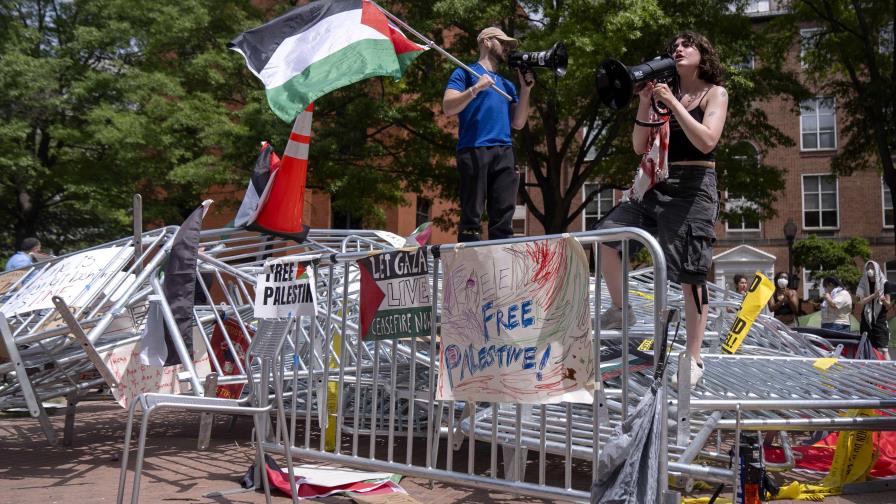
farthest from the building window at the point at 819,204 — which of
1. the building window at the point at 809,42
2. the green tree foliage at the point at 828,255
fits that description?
the building window at the point at 809,42

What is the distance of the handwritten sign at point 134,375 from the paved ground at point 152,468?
55cm

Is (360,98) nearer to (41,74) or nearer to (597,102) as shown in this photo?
(597,102)

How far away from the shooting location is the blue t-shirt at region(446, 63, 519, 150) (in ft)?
20.4

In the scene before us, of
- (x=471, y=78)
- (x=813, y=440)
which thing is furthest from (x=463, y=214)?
(x=813, y=440)

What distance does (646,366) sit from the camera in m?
5.17

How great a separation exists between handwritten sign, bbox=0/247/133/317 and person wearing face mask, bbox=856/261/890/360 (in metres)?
9.18

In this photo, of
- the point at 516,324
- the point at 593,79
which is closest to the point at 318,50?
the point at 516,324

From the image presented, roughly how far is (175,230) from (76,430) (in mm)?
2849

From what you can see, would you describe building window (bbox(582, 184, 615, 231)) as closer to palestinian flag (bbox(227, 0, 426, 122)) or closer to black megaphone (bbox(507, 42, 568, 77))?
black megaphone (bbox(507, 42, 568, 77))

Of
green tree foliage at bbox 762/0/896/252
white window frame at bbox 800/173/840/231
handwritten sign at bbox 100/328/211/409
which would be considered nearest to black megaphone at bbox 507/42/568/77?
handwritten sign at bbox 100/328/211/409

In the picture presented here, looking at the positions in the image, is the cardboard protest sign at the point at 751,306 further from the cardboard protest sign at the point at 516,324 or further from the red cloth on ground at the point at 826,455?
the cardboard protest sign at the point at 516,324

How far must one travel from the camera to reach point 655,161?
4.42m

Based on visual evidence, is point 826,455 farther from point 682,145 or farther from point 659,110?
point 659,110

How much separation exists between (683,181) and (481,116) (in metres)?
2.11
